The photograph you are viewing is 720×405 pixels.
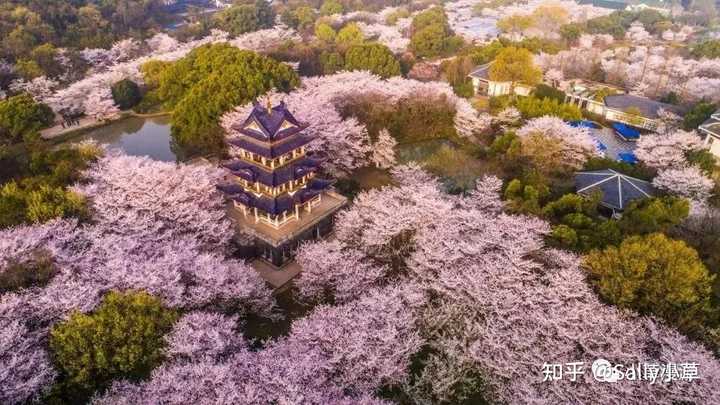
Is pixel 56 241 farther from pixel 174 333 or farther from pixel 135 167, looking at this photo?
pixel 174 333

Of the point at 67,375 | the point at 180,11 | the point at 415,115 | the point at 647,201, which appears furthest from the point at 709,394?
the point at 180,11

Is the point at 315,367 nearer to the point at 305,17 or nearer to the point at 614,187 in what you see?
the point at 614,187

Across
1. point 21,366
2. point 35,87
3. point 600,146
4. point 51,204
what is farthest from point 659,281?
point 35,87

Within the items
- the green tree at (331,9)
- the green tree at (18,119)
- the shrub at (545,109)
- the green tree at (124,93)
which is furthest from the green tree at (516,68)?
the green tree at (331,9)

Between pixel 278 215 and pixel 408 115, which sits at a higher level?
pixel 408 115

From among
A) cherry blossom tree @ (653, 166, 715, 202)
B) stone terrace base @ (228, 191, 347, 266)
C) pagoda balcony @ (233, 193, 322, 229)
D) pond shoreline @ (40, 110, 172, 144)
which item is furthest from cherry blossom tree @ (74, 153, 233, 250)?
cherry blossom tree @ (653, 166, 715, 202)
